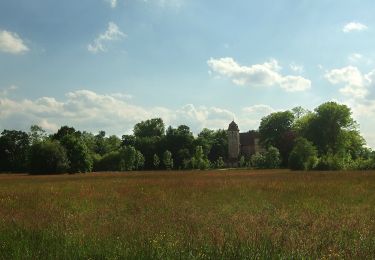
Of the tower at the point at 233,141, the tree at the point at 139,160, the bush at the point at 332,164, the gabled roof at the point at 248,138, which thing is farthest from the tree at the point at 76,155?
the gabled roof at the point at 248,138

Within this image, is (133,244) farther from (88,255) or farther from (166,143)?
(166,143)

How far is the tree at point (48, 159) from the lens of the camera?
Result: 7150cm

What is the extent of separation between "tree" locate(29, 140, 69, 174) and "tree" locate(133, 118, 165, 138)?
71157 mm

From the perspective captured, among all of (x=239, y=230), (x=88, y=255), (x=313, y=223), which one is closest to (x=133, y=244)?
(x=88, y=255)

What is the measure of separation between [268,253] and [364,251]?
5.18ft

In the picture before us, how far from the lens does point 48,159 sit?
71688 mm

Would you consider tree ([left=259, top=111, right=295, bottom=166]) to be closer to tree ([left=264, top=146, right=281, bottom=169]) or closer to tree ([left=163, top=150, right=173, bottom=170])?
tree ([left=163, top=150, right=173, bottom=170])

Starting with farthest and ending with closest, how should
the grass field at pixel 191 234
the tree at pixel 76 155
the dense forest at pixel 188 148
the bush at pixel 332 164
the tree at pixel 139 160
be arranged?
the tree at pixel 139 160 < the tree at pixel 76 155 < the dense forest at pixel 188 148 < the bush at pixel 332 164 < the grass field at pixel 191 234

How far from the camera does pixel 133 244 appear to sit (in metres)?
7.81

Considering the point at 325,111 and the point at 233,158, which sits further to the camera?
the point at 233,158

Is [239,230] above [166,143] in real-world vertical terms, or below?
below

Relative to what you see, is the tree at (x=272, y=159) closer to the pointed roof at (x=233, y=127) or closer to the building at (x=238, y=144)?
the building at (x=238, y=144)

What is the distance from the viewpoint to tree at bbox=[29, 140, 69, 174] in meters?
71.5

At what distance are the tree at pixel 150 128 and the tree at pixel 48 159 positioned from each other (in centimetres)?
7116
